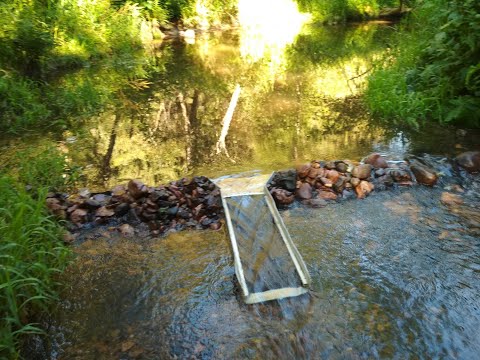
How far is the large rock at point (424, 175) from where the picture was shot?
4.42m

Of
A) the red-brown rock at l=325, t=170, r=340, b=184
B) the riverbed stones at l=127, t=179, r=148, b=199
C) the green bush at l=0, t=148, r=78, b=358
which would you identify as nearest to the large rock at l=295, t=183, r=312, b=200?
the red-brown rock at l=325, t=170, r=340, b=184

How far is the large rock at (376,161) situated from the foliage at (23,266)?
3254 millimetres

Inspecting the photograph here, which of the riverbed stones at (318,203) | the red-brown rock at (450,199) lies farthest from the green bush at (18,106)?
the red-brown rock at (450,199)

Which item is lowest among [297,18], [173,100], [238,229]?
[238,229]

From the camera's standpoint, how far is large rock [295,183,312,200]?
4.30 m

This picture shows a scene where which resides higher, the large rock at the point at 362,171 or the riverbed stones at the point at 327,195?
the large rock at the point at 362,171

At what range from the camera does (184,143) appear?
5.76 meters

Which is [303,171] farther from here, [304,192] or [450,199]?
[450,199]

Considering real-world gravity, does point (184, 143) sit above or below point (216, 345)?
above

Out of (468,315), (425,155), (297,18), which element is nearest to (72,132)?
(425,155)

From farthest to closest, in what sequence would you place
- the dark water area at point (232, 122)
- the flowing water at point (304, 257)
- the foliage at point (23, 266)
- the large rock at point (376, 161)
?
the dark water area at point (232, 122)
the large rock at point (376, 161)
the flowing water at point (304, 257)
the foliage at point (23, 266)

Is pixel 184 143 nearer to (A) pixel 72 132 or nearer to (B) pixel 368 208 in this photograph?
(A) pixel 72 132

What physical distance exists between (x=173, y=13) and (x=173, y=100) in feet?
34.2

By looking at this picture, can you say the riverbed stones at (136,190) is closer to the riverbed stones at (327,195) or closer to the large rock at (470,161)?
the riverbed stones at (327,195)
